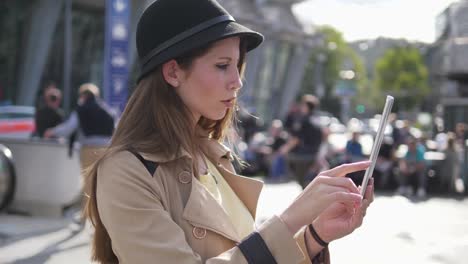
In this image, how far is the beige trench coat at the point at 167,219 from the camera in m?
1.71

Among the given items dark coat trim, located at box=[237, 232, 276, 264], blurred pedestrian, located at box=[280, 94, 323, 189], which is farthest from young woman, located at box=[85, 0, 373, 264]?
blurred pedestrian, located at box=[280, 94, 323, 189]

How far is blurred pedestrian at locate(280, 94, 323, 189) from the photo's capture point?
11628 mm

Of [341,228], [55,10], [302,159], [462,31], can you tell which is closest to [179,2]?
[341,228]

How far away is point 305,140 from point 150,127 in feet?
32.6

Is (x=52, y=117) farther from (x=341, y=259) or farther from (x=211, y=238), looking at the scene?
(x=211, y=238)

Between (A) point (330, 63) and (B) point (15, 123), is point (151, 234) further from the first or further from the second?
(A) point (330, 63)

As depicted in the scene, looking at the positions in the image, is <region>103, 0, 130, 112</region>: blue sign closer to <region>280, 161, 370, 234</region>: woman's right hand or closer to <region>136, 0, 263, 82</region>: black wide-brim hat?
<region>136, 0, 263, 82</region>: black wide-brim hat

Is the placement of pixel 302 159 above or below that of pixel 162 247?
below

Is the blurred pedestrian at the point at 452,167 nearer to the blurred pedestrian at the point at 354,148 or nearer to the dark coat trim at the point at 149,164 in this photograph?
the blurred pedestrian at the point at 354,148

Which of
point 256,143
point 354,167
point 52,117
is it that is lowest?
point 256,143

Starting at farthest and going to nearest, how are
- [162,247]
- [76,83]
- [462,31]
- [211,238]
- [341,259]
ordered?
1. [76,83]
2. [462,31]
3. [341,259]
4. [211,238]
5. [162,247]

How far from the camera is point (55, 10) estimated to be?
3322 cm

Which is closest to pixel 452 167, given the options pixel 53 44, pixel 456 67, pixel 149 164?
pixel 456 67

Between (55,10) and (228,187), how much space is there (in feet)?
107
